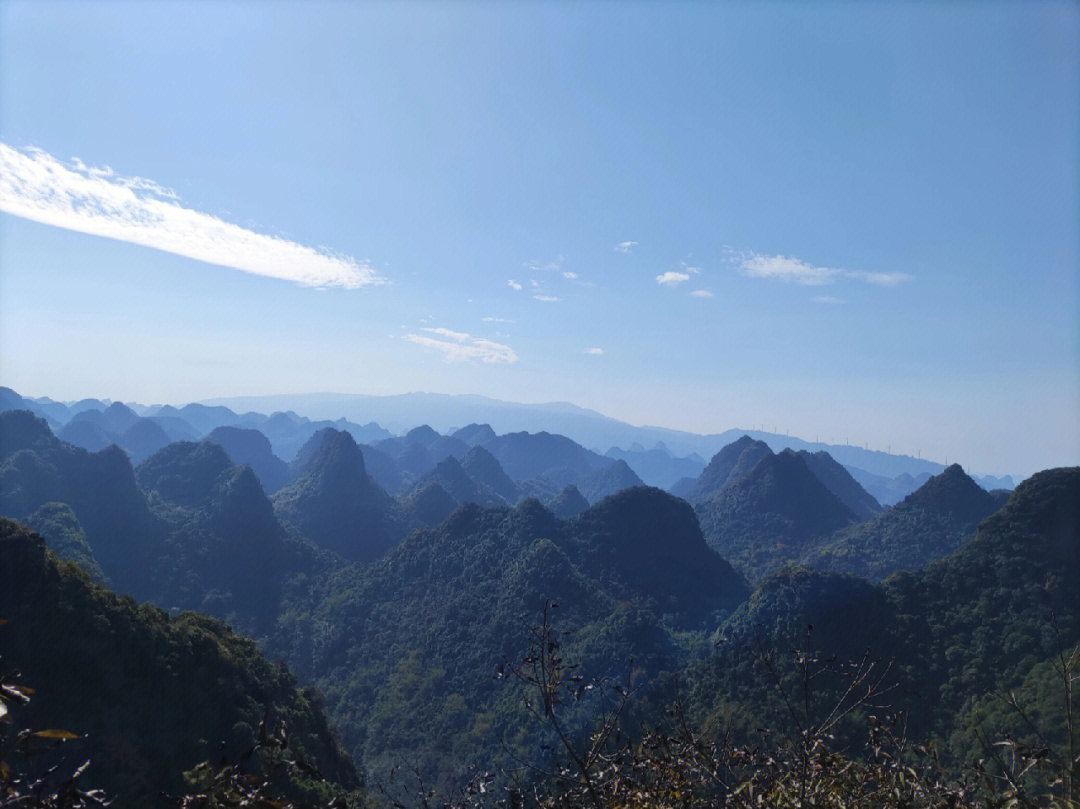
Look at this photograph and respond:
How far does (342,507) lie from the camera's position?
66125mm

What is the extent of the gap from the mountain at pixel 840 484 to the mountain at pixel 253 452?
83996mm

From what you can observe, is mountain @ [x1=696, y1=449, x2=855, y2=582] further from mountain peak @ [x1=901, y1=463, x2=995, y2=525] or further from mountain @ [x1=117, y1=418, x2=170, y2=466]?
mountain @ [x1=117, y1=418, x2=170, y2=466]

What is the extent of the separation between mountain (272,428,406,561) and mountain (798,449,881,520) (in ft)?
207

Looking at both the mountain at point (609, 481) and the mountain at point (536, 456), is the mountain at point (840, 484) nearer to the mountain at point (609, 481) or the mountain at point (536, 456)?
the mountain at point (609, 481)

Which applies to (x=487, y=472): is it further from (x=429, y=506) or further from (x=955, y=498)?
(x=955, y=498)

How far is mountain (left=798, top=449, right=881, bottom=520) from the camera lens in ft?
308

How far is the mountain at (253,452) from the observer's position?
3954 inches

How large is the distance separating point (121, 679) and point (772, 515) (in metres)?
67.0

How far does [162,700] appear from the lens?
16297 millimetres

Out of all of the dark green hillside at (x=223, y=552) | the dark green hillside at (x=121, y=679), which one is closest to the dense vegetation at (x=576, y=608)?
the dark green hillside at (x=121, y=679)

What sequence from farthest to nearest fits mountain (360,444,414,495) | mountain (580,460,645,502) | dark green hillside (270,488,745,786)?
mountain (580,460,645,502), mountain (360,444,414,495), dark green hillside (270,488,745,786)

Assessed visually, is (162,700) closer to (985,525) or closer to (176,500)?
(985,525)

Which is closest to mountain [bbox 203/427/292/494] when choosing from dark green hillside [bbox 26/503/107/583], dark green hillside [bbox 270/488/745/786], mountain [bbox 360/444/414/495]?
mountain [bbox 360/444/414/495]

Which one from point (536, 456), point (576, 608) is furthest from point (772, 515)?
point (536, 456)
